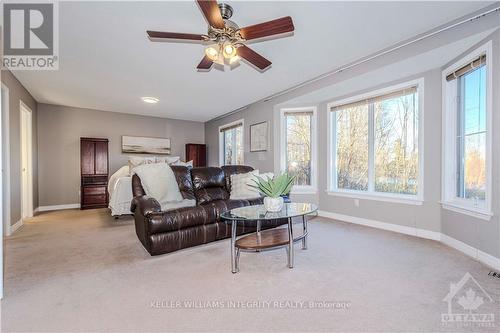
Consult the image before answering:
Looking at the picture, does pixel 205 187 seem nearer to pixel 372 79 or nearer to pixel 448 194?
pixel 372 79

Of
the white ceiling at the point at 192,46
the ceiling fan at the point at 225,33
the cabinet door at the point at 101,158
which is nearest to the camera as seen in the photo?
the ceiling fan at the point at 225,33

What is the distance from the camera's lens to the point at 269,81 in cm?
404

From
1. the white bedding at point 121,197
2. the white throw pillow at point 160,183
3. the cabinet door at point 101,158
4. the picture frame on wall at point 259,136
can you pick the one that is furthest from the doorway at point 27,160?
the picture frame on wall at point 259,136

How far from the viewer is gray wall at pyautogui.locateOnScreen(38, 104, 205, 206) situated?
5.47 meters

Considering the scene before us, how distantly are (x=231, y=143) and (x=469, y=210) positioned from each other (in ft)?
16.4

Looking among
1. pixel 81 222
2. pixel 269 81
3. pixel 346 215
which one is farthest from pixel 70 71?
pixel 346 215

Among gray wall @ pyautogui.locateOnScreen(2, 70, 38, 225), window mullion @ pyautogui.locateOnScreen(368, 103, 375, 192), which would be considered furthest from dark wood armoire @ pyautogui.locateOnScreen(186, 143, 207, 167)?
window mullion @ pyautogui.locateOnScreen(368, 103, 375, 192)

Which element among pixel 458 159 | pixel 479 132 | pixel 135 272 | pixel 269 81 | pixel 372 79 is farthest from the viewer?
Result: pixel 269 81

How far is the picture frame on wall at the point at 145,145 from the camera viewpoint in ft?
20.8

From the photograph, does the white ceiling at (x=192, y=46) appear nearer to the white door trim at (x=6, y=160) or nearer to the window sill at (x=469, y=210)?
the white door trim at (x=6, y=160)

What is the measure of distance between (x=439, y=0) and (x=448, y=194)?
216 cm

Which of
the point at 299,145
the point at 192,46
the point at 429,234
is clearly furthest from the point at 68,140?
the point at 429,234

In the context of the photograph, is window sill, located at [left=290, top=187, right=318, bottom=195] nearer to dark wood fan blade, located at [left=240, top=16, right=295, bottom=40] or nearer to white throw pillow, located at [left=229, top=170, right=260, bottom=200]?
white throw pillow, located at [left=229, top=170, right=260, bottom=200]

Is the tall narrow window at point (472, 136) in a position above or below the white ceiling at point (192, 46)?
below
